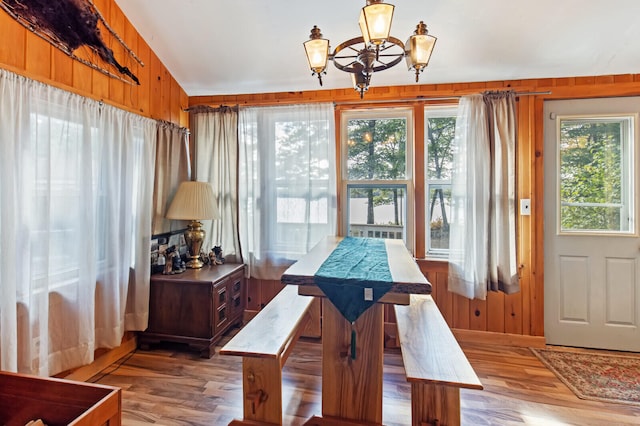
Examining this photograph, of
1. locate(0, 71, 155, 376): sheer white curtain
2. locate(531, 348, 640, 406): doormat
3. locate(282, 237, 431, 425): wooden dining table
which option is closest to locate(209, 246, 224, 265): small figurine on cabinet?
locate(0, 71, 155, 376): sheer white curtain

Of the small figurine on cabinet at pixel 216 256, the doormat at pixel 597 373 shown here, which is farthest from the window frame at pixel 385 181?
the doormat at pixel 597 373

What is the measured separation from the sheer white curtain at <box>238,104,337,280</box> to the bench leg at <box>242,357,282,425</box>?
159cm

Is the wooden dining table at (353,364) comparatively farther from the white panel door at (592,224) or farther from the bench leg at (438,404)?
the white panel door at (592,224)

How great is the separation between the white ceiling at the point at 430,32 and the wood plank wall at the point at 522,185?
3.2 inches

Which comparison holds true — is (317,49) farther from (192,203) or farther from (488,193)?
(488,193)

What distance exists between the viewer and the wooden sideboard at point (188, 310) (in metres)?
2.42

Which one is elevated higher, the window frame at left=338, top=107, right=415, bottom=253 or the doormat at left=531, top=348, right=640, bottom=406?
the window frame at left=338, top=107, right=415, bottom=253

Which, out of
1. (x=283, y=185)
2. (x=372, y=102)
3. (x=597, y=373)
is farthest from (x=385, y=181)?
(x=597, y=373)

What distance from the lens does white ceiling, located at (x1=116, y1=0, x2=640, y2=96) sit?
2096 millimetres

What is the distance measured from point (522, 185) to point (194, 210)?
2.87 m

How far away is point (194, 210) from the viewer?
102 inches

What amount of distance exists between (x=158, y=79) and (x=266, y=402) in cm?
276

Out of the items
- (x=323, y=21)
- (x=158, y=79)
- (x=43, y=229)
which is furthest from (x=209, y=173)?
(x=323, y=21)

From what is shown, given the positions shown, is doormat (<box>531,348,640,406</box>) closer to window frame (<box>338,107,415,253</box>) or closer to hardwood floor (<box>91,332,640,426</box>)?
hardwood floor (<box>91,332,640,426</box>)
